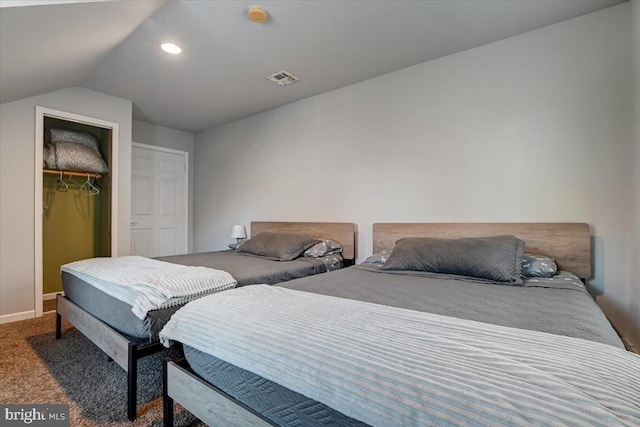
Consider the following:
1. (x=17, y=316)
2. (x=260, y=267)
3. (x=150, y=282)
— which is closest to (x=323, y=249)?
(x=260, y=267)

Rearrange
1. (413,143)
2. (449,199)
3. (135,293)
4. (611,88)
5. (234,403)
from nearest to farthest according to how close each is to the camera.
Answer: (234,403) → (135,293) → (611,88) → (449,199) → (413,143)

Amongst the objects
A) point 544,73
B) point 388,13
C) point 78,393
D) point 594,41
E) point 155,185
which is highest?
point 388,13

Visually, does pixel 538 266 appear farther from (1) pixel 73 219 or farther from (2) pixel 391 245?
(1) pixel 73 219

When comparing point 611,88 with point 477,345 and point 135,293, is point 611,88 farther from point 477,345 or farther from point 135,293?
point 135,293

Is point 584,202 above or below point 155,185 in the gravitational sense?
below

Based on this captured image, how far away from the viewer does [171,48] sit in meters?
2.54

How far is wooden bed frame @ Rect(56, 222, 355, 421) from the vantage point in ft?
4.96

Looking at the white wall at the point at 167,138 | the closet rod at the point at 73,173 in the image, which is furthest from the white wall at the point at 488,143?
the closet rod at the point at 73,173

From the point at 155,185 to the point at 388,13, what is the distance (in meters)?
3.94

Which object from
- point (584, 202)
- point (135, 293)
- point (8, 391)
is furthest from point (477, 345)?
point (8, 391)

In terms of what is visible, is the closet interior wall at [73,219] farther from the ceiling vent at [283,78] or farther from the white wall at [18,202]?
the ceiling vent at [283,78]

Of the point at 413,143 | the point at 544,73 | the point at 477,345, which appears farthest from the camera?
the point at 413,143

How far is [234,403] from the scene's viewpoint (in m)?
1.08

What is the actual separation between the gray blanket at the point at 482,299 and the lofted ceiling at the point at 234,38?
1824 mm
